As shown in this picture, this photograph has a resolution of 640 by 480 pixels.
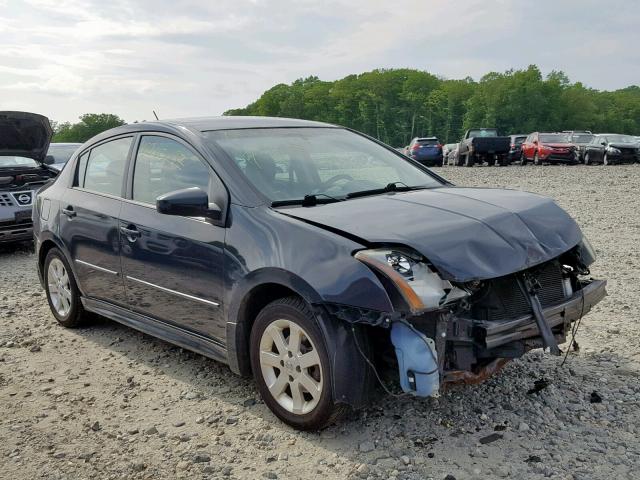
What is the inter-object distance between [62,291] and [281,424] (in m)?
2.94

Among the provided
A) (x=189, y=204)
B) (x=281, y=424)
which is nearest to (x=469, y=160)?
(x=189, y=204)

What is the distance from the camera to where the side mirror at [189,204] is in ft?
12.6

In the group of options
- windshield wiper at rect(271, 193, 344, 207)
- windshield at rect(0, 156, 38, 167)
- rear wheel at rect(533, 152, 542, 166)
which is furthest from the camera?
rear wheel at rect(533, 152, 542, 166)

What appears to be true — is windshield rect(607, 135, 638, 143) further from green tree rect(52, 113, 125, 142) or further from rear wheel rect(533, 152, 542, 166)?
green tree rect(52, 113, 125, 142)

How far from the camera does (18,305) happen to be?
22.1 ft

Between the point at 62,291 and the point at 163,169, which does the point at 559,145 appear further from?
the point at 163,169

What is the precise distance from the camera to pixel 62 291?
5758mm

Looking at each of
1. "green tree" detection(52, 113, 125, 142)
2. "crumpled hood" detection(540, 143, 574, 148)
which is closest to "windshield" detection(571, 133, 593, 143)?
"crumpled hood" detection(540, 143, 574, 148)

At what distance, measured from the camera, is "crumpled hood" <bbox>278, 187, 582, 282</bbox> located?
3.19 m

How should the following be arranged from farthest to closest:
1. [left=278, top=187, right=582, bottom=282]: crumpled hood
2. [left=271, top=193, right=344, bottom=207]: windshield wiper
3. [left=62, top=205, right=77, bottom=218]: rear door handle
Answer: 1. [left=62, top=205, right=77, bottom=218]: rear door handle
2. [left=271, top=193, right=344, bottom=207]: windshield wiper
3. [left=278, top=187, right=582, bottom=282]: crumpled hood

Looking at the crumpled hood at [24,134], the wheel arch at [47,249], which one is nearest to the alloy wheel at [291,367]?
the wheel arch at [47,249]

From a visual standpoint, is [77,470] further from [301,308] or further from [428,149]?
[428,149]

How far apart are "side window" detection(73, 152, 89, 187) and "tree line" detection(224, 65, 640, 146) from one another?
85.6 metres

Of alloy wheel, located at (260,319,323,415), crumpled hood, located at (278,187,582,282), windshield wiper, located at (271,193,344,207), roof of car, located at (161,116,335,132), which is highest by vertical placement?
roof of car, located at (161,116,335,132)
